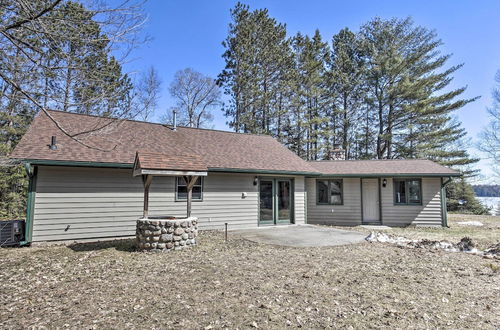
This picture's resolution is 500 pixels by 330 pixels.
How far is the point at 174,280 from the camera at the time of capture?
4441mm

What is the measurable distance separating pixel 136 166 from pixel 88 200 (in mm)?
1962

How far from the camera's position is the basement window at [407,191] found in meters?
11.9

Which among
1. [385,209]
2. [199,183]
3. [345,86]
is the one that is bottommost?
[385,209]


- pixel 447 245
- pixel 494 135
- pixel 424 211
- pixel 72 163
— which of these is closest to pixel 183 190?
pixel 72 163

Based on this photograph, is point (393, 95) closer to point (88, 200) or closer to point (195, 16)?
point (195, 16)

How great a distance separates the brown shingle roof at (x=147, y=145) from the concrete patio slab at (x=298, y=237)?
219 centimetres

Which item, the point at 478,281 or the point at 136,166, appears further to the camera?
the point at 136,166

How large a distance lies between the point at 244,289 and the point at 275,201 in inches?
264

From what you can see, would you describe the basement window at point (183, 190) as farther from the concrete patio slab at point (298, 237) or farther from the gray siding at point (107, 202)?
the concrete patio slab at point (298, 237)

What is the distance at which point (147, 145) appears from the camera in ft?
30.5

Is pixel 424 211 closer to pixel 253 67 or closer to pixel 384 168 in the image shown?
pixel 384 168

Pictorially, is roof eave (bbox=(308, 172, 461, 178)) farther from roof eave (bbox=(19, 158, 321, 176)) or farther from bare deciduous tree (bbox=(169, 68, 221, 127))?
bare deciduous tree (bbox=(169, 68, 221, 127))

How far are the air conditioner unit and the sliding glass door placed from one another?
7.11 metres

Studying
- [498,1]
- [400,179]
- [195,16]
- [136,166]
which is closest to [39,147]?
[136,166]
